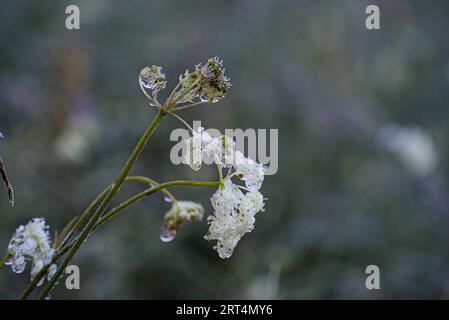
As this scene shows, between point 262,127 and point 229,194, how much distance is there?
375cm

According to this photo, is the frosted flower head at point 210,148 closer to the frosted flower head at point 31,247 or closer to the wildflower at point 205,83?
the wildflower at point 205,83

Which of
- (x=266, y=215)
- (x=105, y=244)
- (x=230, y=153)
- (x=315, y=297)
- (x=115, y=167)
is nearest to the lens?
(x=230, y=153)

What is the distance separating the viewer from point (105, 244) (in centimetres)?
305

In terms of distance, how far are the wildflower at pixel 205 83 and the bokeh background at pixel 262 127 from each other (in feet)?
4.76

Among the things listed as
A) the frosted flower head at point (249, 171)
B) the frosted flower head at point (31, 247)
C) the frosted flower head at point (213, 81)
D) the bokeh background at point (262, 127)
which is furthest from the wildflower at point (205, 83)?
the bokeh background at point (262, 127)

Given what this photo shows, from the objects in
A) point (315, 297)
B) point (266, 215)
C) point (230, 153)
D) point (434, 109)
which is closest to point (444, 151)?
point (434, 109)

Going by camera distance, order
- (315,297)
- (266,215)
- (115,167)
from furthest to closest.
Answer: (266,215), (115,167), (315,297)

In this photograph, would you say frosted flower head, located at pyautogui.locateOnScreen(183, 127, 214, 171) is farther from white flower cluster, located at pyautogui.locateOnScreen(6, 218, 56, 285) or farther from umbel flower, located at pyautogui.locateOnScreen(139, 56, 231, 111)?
white flower cluster, located at pyautogui.locateOnScreen(6, 218, 56, 285)

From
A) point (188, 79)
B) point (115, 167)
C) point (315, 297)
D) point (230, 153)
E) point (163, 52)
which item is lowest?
point (315, 297)

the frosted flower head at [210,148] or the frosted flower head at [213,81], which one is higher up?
the frosted flower head at [213,81]

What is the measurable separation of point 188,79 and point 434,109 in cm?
490

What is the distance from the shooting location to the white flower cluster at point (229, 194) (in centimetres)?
124

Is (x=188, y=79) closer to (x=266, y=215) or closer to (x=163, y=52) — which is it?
(x=266, y=215)

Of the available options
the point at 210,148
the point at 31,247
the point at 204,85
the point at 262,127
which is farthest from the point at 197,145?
the point at 262,127
